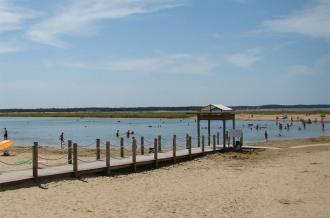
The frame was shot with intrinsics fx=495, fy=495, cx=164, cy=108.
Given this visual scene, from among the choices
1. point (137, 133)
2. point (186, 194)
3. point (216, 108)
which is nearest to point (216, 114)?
point (216, 108)

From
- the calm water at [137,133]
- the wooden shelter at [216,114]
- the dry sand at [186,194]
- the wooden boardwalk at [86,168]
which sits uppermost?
the wooden shelter at [216,114]

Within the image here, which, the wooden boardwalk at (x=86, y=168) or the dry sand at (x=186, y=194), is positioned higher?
the wooden boardwalk at (x=86, y=168)

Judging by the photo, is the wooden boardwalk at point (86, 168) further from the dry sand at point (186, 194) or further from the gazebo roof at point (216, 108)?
the gazebo roof at point (216, 108)

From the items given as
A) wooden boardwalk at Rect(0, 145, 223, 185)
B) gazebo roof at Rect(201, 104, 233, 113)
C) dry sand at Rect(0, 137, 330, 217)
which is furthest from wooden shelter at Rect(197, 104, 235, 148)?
dry sand at Rect(0, 137, 330, 217)

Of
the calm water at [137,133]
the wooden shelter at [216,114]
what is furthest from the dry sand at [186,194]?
the calm water at [137,133]

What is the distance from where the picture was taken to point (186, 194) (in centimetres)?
1545

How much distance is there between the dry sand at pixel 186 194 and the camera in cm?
1286

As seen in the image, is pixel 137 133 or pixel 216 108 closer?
pixel 216 108

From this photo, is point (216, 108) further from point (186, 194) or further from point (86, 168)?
point (186, 194)

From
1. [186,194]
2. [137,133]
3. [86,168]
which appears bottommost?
[137,133]

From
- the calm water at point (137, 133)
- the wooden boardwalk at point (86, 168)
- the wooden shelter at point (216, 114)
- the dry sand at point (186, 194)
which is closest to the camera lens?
the dry sand at point (186, 194)

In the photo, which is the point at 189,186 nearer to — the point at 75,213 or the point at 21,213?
the point at 75,213

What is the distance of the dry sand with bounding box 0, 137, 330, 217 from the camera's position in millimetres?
12859

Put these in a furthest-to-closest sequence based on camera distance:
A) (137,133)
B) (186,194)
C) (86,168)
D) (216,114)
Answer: (137,133) → (216,114) → (86,168) → (186,194)
